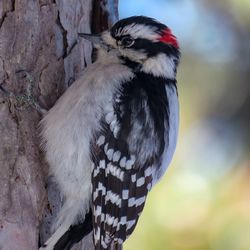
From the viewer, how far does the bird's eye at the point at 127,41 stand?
140 inches

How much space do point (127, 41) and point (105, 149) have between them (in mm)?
575

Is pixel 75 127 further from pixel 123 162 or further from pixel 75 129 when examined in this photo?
pixel 123 162

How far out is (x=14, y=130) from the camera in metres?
3.30

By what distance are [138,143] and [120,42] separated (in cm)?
54

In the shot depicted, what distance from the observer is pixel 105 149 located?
328cm

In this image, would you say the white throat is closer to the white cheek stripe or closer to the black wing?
the white cheek stripe

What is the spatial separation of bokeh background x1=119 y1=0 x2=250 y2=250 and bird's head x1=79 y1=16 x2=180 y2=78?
1.32 metres

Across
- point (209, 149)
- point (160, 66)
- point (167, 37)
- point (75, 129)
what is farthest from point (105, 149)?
point (209, 149)

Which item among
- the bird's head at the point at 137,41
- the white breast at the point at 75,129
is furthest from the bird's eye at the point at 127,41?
the white breast at the point at 75,129

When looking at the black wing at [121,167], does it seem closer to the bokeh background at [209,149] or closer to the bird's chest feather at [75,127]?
the bird's chest feather at [75,127]

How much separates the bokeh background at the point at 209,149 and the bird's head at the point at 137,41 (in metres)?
1.32

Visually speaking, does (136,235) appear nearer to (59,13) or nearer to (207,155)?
(207,155)

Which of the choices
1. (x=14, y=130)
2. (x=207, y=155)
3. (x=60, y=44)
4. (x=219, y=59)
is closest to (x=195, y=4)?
(x=219, y=59)

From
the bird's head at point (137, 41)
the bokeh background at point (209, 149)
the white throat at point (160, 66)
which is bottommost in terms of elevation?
the bokeh background at point (209, 149)
